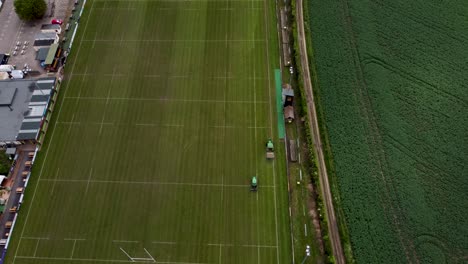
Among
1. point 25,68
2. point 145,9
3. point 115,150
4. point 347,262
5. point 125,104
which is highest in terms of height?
point 145,9

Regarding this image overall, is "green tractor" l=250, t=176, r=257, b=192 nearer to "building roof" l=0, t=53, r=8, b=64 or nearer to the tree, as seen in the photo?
"building roof" l=0, t=53, r=8, b=64

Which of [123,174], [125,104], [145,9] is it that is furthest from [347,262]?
[145,9]

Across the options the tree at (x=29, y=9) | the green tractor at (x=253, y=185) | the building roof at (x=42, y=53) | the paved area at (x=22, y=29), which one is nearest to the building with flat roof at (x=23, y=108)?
the paved area at (x=22, y=29)

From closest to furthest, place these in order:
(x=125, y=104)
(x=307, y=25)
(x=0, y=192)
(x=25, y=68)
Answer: (x=0, y=192) → (x=125, y=104) → (x=25, y=68) → (x=307, y=25)

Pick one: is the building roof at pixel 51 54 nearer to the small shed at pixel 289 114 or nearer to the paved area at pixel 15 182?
the paved area at pixel 15 182

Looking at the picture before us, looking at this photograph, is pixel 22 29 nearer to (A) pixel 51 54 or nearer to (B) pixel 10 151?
(A) pixel 51 54

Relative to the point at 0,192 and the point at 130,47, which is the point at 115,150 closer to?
the point at 0,192

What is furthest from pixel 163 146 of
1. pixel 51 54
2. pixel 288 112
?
pixel 51 54
